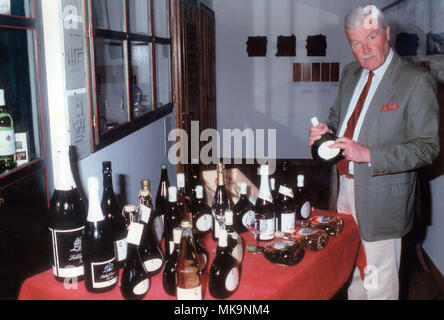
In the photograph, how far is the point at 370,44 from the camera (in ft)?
5.94

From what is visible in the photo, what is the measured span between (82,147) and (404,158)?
4.66ft

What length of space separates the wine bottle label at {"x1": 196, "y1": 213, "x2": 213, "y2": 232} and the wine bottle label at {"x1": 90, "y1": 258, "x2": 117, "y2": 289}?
1.42 feet

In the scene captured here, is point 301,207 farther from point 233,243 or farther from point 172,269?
point 172,269

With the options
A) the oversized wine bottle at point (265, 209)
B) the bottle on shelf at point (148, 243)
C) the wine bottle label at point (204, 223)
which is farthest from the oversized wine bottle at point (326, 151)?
the bottle on shelf at point (148, 243)

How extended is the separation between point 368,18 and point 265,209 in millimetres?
934

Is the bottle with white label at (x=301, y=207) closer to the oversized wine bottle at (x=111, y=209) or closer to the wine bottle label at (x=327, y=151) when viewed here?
the wine bottle label at (x=327, y=151)

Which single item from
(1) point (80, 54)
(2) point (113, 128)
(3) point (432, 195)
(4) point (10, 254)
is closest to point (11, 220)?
(4) point (10, 254)

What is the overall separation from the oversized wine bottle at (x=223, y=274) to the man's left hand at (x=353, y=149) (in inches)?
28.5

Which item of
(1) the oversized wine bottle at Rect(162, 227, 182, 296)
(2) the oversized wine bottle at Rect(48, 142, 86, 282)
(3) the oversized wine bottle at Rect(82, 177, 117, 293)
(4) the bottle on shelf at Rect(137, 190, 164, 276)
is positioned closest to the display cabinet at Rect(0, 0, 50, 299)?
(2) the oversized wine bottle at Rect(48, 142, 86, 282)

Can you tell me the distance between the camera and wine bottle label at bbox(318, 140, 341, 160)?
1.74 m

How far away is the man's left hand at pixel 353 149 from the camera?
1688 mm

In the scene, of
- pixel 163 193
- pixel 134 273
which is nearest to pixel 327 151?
pixel 163 193

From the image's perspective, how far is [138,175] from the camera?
2.76m

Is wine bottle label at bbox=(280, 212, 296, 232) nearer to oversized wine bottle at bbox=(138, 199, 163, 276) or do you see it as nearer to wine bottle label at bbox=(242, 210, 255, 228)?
wine bottle label at bbox=(242, 210, 255, 228)
